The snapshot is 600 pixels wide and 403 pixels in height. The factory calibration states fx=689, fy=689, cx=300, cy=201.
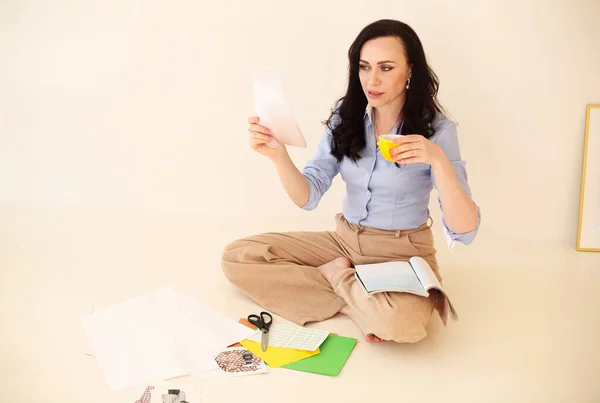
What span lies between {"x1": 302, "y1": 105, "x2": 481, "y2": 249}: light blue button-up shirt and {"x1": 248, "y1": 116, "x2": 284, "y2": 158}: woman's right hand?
0.29m

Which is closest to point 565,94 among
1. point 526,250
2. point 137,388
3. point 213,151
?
point 526,250

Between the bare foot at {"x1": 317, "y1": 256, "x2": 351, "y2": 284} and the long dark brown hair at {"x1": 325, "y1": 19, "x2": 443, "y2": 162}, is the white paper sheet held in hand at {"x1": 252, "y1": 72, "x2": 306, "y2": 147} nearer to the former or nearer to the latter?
the long dark brown hair at {"x1": 325, "y1": 19, "x2": 443, "y2": 162}

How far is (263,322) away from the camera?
8.24 feet

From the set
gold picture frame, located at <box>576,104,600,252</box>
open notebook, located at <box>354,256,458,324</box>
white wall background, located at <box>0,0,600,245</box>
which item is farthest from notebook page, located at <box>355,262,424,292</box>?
gold picture frame, located at <box>576,104,600,252</box>

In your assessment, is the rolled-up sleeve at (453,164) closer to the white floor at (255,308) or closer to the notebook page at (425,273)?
the notebook page at (425,273)

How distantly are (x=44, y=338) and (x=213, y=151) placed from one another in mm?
1505

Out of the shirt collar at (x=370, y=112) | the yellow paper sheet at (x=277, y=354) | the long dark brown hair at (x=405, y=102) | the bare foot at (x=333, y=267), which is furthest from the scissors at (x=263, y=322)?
the shirt collar at (x=370, y=112)

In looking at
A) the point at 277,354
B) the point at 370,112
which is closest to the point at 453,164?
the point at 370,112

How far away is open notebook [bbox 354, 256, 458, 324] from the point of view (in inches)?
94.7

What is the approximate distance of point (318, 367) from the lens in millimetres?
2283

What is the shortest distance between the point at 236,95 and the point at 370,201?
1.24m

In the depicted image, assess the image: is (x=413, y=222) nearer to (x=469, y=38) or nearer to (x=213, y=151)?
(x=469, y=38)

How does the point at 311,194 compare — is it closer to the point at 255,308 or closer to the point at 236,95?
the point at 255,308

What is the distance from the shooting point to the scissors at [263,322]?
94.7 inches
